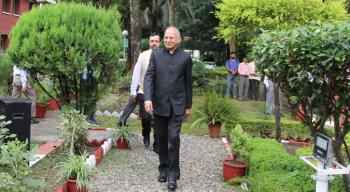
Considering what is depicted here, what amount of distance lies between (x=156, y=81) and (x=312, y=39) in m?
2.15

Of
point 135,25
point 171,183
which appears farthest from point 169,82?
point 135,25

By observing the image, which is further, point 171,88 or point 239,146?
point 239,146

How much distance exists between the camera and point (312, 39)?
4.38 m

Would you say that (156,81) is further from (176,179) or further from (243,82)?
(243,82)

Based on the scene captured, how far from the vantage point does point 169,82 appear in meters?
5.83

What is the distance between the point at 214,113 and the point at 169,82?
400cm

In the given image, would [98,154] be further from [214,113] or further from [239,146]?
[214,113]

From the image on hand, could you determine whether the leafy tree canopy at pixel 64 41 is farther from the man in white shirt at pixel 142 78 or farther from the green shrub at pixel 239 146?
the green shrub at pixel 239 146

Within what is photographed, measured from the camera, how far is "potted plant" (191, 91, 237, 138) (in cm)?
966

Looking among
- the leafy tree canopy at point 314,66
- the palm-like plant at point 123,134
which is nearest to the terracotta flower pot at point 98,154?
the palm-like plant at point 123,134

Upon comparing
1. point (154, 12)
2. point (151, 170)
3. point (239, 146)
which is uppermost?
point (154, 12)

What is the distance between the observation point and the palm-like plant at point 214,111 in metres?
9.66

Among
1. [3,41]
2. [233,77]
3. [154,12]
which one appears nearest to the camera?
[233,77]

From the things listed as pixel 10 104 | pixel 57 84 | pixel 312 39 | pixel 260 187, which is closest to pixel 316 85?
pixel 312 39
